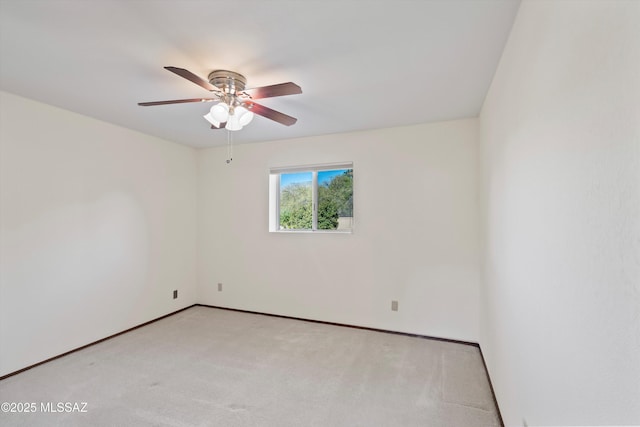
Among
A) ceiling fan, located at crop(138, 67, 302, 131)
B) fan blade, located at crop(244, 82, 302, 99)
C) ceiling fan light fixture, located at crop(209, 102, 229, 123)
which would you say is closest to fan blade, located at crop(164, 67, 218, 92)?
ceiling fan, located at crop(138, 67, 302, 131)

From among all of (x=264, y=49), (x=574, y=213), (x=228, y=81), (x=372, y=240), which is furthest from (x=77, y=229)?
(x=574, y=213)

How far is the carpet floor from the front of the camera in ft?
6.55

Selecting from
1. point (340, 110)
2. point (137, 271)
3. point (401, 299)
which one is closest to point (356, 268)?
point (401, 299)

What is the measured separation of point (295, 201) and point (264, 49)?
2.43 meters

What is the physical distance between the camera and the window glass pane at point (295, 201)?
3994 mm

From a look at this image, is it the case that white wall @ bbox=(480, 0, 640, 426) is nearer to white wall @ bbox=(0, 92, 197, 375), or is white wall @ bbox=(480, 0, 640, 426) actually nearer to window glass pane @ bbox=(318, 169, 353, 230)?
window glass pane @ bbox=(318, 169, 353, 230)

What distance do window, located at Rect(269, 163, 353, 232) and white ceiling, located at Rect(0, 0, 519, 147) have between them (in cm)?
112

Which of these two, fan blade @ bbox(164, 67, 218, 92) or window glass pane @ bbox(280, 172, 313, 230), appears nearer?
fan blade @ bbox(164, 67, 218, 92)

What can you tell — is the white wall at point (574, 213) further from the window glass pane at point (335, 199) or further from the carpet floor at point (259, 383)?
the window glass pane at point (335, 199)

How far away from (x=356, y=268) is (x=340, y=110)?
5.96 feet

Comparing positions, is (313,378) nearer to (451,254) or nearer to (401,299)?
(401,299)

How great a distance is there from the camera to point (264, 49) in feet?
5.91

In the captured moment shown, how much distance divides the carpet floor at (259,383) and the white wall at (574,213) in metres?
0.72

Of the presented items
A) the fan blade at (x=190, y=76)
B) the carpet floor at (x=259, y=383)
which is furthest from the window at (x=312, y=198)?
the fan blade at (x=190, y=76)
